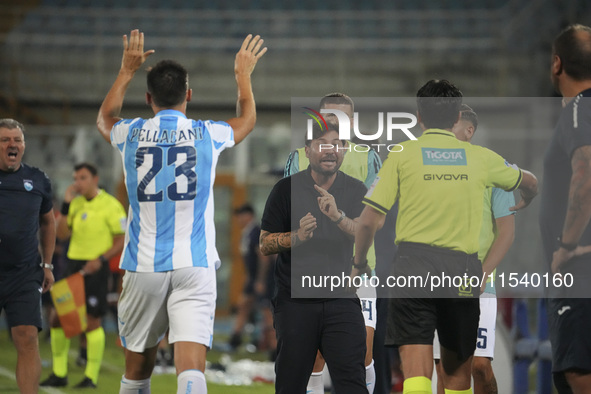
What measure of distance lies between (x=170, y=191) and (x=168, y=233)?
25 centimetres

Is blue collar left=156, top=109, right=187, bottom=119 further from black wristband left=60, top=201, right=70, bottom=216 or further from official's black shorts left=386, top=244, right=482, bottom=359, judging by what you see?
black wristband left=60, top=201, right=70, bottom=216

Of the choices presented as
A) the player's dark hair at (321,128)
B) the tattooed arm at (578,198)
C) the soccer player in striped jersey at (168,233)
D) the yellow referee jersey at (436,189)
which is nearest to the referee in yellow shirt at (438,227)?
the yellow referee jersey at (436,189)

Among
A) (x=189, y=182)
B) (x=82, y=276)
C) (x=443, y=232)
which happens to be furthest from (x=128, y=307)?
(x=82, y=276)

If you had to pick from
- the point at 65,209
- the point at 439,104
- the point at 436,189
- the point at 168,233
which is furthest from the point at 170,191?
the point at 65,209

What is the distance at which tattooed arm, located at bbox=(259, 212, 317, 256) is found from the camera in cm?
499

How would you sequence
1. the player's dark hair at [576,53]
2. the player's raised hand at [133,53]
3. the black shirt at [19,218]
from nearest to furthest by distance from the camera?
the player's dark hair at [576,53]
the player's raised hand at [133,53]
the black shirt at [19,218]

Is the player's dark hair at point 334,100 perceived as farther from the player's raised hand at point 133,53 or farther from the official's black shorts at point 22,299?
the official's black shorts at point 22,299

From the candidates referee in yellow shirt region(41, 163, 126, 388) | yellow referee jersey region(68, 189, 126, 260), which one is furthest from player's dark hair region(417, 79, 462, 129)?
yellow referee jersey region(68, 189, 126, 260)

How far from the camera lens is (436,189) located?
5090 millimetres

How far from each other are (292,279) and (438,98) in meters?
1.42

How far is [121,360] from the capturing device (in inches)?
467

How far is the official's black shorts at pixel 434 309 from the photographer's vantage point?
5004mm

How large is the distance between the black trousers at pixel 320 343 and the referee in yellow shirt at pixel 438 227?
24 cm

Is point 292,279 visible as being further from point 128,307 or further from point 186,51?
point 186,51
